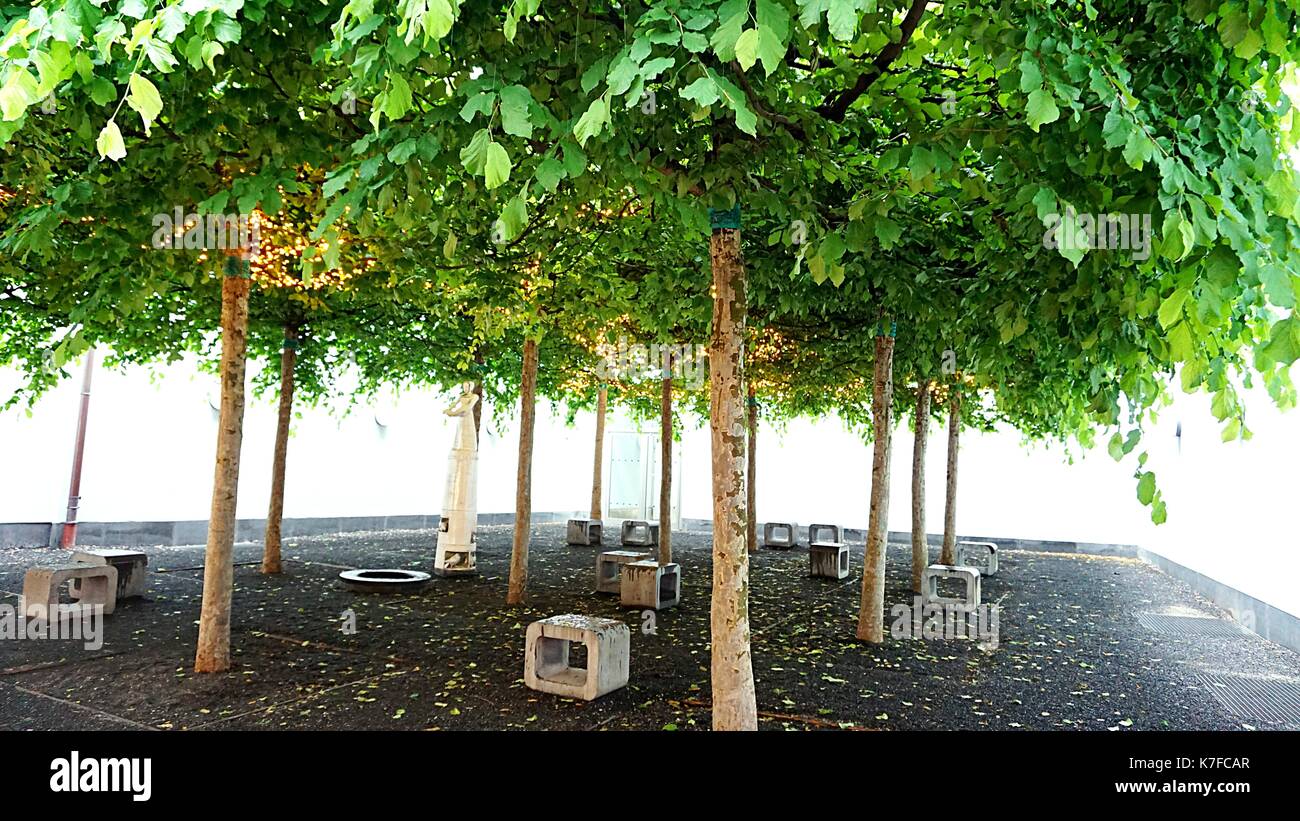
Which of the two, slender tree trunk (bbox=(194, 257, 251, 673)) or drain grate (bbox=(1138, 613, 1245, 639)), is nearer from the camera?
slender tree trunk (bbox=(194, 257, 251, 673))

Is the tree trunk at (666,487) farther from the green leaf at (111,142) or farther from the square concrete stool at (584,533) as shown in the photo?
the green leaf at (111,142)

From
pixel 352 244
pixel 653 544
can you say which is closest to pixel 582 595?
pixel 352 244

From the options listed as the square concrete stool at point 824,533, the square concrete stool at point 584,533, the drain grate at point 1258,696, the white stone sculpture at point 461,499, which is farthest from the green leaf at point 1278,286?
the square concrete stool at point 584,533

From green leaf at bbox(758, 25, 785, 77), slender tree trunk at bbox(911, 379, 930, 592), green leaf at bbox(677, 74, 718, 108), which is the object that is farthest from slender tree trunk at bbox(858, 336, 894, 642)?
green leaf at bbox(758, 25, 785, 77)

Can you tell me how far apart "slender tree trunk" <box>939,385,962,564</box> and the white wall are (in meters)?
3.75

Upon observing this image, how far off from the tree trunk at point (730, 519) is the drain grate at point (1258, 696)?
441 cm

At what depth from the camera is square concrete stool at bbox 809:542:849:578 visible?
499 inches

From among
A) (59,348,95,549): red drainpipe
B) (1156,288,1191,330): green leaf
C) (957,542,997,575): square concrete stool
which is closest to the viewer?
(1156,288,1191,330): green leaf

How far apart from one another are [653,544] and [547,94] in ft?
50.8

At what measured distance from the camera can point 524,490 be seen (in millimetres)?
9609

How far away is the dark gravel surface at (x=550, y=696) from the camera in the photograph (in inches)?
206

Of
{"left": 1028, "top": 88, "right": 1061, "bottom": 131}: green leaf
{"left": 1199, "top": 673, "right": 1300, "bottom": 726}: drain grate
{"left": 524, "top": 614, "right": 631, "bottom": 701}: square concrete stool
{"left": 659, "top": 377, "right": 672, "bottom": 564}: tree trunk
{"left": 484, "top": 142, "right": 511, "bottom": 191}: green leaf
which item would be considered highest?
{"left": 1028, "top": 88, "right": 1061, "bottom": 131}: green leaf

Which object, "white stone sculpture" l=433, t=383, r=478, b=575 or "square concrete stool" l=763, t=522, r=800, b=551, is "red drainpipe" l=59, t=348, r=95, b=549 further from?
"square concrete stool" l=763, t=522, r=800, b=551

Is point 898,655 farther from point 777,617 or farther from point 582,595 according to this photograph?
point 582,595
